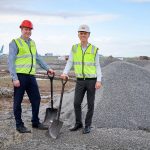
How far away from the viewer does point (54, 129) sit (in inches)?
361

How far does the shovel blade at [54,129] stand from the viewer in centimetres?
902

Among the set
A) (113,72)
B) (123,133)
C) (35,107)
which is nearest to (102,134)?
(123,133)

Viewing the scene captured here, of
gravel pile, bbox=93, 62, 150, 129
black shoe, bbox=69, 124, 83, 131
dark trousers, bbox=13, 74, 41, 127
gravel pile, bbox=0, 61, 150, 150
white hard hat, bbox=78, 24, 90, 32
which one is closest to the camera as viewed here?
gravel pile, bbox=0, 61, 150, 150

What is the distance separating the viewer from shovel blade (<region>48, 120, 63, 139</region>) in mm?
9023

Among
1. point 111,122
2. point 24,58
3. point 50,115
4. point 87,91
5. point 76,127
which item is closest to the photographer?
point 24,58

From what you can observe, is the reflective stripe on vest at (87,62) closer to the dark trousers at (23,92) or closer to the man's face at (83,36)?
the man's face at (83,36)

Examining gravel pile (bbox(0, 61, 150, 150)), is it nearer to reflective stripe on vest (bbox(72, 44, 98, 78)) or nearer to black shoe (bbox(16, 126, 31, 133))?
black shoe (bbox(16, 126, 31, 133))

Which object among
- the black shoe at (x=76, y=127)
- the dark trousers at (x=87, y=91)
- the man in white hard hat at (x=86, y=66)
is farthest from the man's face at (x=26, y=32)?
the black shoe at (x=76, y=127)

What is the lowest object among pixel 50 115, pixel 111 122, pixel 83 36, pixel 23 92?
pixel 111 122

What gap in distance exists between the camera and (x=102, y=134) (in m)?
9.19

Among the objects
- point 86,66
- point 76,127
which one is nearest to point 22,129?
point 76,127

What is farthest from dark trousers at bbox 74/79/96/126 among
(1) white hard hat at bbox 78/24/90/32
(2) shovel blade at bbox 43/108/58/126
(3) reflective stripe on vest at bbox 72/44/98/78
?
(1) white hard hat at bbox 78/24/90/32

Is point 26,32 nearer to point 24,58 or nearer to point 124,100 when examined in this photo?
point 24,58

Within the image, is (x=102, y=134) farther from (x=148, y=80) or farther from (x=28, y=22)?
(x=148, y=80)
